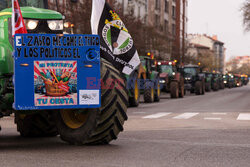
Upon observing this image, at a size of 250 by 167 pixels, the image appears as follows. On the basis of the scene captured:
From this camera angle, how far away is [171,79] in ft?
113

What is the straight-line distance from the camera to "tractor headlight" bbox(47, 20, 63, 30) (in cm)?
867

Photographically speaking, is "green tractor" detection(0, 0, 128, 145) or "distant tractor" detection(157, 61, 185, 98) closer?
"green tractor" detection(0, 0, 128, 145)

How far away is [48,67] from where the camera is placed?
7.25 metres

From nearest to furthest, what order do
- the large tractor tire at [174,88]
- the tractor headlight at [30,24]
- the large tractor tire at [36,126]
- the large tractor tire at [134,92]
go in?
the tractor headlight at [30,24] < the large tractor tire at [36,126] < the large tractor tire at [134,92] < the large tractor tire at [174,88]

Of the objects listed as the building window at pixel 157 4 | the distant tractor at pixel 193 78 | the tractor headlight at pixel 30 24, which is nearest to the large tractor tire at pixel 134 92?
the tractor headlight at pixel 30 24

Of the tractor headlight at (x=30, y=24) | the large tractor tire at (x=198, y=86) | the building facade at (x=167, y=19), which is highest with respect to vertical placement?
the building facade at (x=167, y=19)

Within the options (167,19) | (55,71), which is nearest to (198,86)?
(55,71)

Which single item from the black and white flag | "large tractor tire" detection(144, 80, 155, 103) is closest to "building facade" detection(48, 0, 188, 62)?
"large tractor tire" detection(144, 80, 155, 103)

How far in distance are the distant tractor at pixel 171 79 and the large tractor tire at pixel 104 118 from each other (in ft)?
80.6

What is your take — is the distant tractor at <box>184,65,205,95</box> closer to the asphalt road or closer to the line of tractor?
the line of tractor

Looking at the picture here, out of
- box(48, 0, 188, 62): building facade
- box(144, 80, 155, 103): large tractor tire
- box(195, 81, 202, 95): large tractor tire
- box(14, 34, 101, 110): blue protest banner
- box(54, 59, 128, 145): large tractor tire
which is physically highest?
box(48, 0, 188, 62): building facade

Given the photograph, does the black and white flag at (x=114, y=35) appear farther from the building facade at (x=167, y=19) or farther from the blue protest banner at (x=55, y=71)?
the building facade at (x=167, y=19)

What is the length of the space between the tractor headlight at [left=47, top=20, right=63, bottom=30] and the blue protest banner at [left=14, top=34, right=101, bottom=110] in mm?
1268

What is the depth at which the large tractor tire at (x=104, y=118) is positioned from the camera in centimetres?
764
